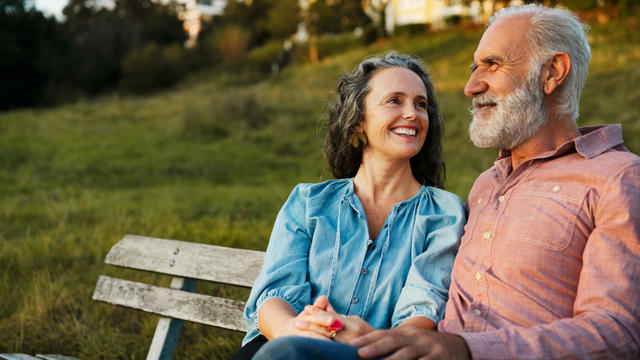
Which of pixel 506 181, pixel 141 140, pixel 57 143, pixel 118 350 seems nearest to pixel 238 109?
pixel 141 140

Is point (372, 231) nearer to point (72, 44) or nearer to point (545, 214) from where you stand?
point (545, 214)

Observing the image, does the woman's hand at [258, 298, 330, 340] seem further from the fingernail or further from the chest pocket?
the chest pocket

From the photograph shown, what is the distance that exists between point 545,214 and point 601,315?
1.48 feet

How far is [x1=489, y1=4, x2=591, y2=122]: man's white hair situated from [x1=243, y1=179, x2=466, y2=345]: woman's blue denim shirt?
0.64m

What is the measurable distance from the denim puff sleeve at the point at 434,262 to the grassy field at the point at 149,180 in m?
0.77

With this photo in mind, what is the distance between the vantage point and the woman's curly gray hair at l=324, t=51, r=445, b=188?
3023mm

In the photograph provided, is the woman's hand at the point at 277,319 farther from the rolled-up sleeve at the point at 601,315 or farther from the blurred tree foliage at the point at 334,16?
the blurred tree foliage at the point at 334,16

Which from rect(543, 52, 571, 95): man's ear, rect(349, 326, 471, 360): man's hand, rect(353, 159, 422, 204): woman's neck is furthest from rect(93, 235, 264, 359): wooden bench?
rect(543, 52, 571, 95): man's ear

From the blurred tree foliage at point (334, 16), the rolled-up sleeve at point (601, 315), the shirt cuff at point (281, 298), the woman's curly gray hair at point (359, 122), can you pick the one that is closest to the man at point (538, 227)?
the rolled-up sleeve at point (601, 315)

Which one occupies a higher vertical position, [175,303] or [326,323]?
[326,323]

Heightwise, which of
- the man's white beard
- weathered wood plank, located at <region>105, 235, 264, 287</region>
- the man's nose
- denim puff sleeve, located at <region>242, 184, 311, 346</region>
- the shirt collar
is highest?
the man's nose

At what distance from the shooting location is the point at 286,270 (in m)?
2.63

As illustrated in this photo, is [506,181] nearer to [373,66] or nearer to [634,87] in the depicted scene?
[373,66]

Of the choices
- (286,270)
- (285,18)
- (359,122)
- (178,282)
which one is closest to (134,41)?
(285,18)
